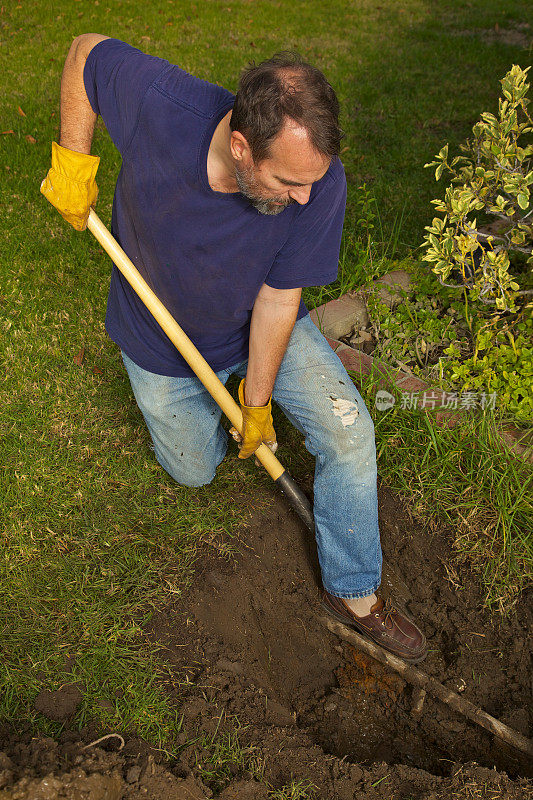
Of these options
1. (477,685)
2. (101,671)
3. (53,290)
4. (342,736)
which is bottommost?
(477,685)

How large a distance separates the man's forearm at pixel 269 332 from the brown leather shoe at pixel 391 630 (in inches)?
35.5

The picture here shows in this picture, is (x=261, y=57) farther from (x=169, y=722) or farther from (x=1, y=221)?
(x=169, y=722)

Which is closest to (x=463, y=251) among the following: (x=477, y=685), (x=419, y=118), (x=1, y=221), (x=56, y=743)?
(x=477, y=685)

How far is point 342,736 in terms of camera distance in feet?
7.88

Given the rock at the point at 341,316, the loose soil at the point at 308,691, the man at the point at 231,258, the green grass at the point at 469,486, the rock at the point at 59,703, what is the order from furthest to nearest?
the rock at the point at 341,316 → the green grass at the point at 469,486 → the man at the point at 231,258 → the rock at the point at 59,703 → the loose soil at the point at 308,691

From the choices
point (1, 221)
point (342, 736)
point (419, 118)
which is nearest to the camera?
point (342, 736)

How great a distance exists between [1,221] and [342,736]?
3670mm

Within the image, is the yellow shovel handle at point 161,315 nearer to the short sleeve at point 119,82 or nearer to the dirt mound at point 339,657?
the short sleeve at point 119,82

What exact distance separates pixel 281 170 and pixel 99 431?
166cm

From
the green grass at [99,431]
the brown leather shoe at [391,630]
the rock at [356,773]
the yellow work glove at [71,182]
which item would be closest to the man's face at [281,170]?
the yellow work glove at [71,182]

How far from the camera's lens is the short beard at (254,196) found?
6.82 feet

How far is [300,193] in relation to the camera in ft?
6.86

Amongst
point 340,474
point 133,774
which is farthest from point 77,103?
point 133,774

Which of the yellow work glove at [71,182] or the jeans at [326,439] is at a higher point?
the yellow work glove at [71,182]
